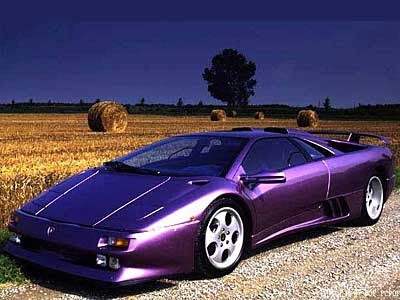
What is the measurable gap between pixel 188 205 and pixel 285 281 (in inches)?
36.4

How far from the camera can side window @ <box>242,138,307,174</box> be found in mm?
5238

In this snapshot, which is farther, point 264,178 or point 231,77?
point 231,77

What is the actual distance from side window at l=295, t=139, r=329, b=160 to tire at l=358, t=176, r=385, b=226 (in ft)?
2.74

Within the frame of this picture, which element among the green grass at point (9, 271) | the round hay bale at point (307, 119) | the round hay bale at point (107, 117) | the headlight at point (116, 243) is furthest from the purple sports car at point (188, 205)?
the round hay bale at point (307, 119)

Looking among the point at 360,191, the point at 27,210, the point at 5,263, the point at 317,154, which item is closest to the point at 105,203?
the point at 27,210

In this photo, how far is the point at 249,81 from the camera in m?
105

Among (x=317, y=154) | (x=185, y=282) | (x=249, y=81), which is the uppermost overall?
(x=249, y=81)

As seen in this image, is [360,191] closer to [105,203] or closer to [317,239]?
[317,239]

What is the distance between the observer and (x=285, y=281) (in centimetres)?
449

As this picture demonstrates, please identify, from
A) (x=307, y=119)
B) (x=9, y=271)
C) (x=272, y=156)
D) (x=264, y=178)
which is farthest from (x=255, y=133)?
(x=307, y=119)

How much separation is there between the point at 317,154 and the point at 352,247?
98 cm

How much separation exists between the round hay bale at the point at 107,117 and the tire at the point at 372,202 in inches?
769

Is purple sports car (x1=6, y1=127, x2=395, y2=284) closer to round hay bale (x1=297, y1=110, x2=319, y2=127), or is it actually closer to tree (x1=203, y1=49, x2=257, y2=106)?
round hay bale (x1=297, y1=110, x2=319, y2=127)

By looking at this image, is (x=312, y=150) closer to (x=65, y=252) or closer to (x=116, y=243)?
(x=116, y=243)
